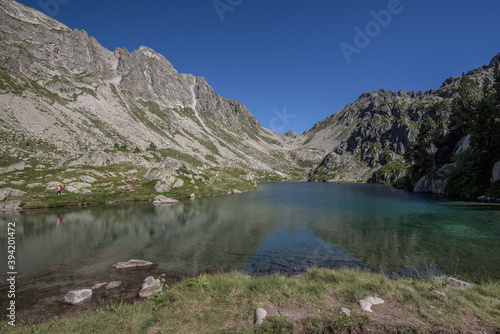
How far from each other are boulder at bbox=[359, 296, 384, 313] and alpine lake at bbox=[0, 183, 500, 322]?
194 inches

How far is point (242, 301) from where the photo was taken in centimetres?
1082

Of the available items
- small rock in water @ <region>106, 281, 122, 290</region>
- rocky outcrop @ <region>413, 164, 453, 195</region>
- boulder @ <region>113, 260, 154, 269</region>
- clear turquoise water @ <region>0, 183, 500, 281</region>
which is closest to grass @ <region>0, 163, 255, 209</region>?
clear turquoise water @ <region>0, 183, 500, 281</region>

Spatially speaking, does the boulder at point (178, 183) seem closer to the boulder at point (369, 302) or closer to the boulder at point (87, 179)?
the boulder at point (87, 179)

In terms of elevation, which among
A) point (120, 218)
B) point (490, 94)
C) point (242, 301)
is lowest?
point (120, 218)

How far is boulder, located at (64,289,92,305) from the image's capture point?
14.1 m

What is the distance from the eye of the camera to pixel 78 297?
1427 centimetres

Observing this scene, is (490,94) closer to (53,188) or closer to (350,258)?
(350,258)

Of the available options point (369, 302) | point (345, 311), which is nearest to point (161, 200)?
point (345, 311)

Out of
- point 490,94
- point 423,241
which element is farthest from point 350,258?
point 490,94

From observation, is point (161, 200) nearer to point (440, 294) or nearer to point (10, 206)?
point (10, 206)

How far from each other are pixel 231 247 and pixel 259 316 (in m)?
16.6

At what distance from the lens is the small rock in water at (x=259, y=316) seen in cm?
888

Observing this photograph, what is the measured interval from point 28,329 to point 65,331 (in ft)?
6.39

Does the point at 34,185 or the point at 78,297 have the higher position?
the point at 34,185
